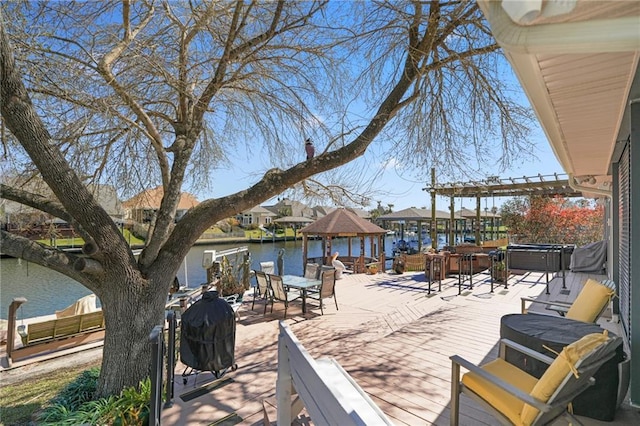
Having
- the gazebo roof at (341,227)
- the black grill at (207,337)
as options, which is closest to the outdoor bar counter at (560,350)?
the black grill at (207,337)

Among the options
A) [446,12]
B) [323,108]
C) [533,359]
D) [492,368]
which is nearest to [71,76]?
[323,108]

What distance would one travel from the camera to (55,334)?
6.85m

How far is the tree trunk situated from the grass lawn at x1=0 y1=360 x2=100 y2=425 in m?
1.08

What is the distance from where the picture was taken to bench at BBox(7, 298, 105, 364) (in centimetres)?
650

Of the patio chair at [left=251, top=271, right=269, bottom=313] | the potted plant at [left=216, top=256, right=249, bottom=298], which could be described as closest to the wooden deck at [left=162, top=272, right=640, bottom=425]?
the patio chair at [left=251, top=271, right=269, bottom=313]

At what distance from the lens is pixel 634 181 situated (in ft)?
8.44

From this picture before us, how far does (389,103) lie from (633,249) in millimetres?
2807

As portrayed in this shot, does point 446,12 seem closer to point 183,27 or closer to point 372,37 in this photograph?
point 372,37

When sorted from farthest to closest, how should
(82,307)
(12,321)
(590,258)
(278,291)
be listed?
(590,258) → (82,307) → (278,291) → (12,321)

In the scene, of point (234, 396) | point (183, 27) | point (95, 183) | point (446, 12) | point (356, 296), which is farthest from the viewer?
point (356, 296)

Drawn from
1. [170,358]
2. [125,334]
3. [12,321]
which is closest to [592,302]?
[170,358]

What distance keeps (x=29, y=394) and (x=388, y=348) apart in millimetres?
5210

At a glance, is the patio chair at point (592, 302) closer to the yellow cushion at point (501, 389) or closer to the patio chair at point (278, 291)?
the yellow cushion at point (501, 389)

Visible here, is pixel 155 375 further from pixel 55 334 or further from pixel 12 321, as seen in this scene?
pixel 55 334
